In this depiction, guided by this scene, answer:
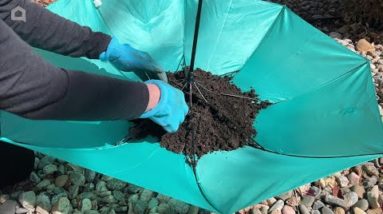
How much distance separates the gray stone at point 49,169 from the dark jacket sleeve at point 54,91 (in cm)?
76

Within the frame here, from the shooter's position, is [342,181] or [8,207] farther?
[342,181]

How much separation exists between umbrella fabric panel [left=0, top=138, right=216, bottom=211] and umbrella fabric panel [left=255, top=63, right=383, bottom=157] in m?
0.34

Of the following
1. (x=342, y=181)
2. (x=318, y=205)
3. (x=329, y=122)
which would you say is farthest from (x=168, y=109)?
(x=342, y=181)

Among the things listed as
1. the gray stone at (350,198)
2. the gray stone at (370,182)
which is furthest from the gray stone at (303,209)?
the gray stone at (370,182)

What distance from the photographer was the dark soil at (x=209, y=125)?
185 cm

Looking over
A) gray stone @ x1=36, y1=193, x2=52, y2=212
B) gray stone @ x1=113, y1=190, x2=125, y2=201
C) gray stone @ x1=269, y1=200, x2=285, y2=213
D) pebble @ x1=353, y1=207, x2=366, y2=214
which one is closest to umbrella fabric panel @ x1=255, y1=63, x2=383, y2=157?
gray stone @ x1=269, y1=200, x2=285, y2=213

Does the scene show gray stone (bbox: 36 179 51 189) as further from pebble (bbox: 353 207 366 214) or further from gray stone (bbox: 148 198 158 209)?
pebble (bbox: 353 207 366 214)

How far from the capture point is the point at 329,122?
1.84m

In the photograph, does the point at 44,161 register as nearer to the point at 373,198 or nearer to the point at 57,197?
the point at 57,197

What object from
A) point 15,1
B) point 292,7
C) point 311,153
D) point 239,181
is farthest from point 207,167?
point 292,7

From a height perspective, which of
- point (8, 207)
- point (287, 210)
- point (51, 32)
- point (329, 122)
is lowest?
point (8, 207)

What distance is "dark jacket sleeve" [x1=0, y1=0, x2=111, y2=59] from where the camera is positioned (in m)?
1.70

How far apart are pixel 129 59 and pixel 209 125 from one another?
1.19ft

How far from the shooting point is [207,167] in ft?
5.91
